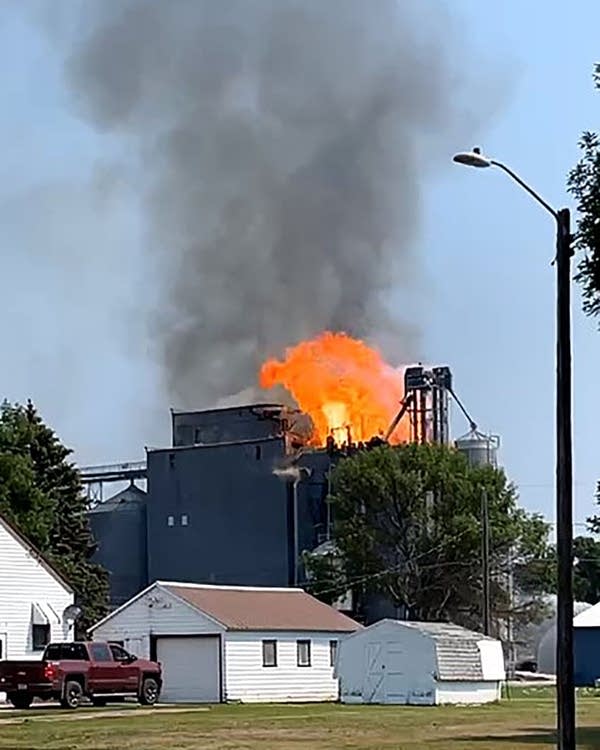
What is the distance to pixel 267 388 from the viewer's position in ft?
320

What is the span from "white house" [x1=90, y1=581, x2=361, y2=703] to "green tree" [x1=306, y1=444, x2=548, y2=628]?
26.7 meters

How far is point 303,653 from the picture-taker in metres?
57.9

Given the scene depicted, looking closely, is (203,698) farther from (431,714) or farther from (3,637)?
(431,714)

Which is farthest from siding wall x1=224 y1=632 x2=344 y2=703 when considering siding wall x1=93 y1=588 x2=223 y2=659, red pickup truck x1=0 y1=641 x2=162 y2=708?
red pickup truck x1=0 y1=641 x2=162 y2=708

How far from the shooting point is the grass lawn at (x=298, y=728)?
30.4 metres

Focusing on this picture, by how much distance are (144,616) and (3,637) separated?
5.99 m

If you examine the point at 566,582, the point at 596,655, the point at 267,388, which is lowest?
the point at 596,655

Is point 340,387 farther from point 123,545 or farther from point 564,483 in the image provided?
point 564,483

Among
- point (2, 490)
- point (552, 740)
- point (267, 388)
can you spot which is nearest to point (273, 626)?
point (2, 490)

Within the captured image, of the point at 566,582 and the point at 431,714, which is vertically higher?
the point at 566,582

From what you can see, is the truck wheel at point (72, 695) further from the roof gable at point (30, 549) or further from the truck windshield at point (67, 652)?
the roof gable at point (30, 549)

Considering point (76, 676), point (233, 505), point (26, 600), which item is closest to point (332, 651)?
point (26, 600)

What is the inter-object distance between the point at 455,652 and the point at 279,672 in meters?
6.60

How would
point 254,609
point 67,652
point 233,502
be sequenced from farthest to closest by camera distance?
point 233,502, point 254,609, point 67,652
